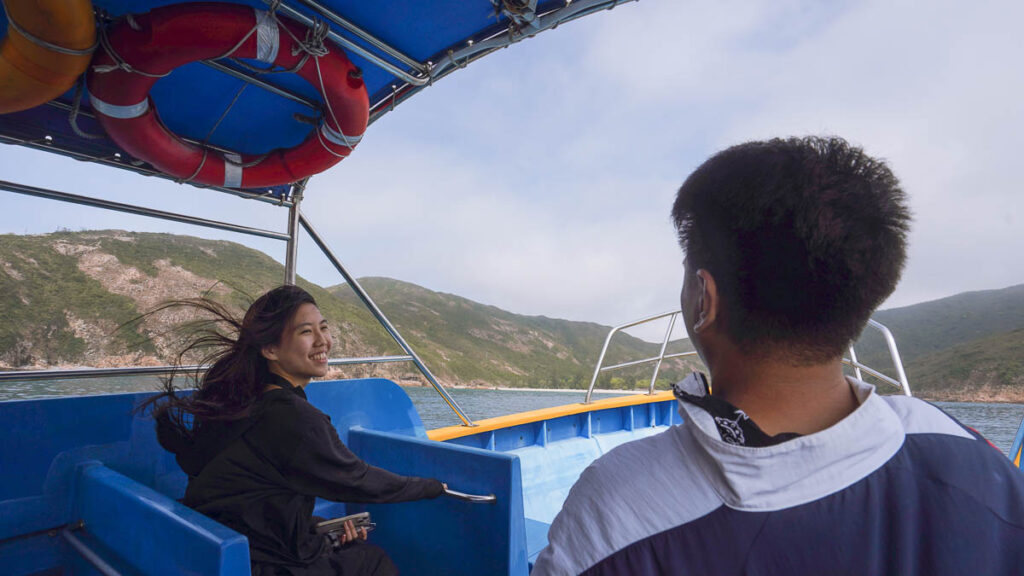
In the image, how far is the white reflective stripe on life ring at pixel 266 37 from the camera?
1.88 metres

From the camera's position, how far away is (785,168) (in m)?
0.54

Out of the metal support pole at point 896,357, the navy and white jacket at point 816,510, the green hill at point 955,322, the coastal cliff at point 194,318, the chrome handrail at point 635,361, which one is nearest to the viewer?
the navy and white jacket at point 816,510

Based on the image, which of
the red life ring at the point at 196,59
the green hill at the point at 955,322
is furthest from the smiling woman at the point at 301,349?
the green hill at the point at 955,322

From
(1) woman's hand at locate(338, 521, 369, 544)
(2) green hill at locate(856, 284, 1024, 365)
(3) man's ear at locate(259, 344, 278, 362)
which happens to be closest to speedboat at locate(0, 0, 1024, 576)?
(1) woman's hand at locate(338, 521, 369, 544)

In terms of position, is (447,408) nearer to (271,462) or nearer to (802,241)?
(271,462)

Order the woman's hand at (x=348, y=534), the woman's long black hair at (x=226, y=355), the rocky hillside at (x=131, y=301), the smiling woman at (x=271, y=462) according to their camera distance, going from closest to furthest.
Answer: the smiling woman at (x=271, y=462) < the woman's long black hair at (x=226, y=355) < the woman's hand at (x=348, y=534) < the rocky hillside at (x=131, y=301)

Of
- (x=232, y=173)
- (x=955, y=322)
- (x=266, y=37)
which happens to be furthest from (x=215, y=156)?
(x=955, y=322)

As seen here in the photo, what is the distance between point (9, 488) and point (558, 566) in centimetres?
209

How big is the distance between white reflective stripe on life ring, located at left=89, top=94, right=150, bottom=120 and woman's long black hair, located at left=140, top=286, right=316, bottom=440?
2.65 ft

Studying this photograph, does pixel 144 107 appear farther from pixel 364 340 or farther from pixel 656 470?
pixel 364 340

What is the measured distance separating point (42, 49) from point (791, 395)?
2.18 metres

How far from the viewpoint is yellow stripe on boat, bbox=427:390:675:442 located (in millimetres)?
3403

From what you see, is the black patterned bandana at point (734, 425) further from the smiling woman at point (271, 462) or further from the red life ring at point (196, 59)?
the red life ring at point (196, 59)

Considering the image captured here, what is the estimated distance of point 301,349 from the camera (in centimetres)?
176
